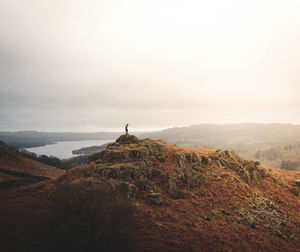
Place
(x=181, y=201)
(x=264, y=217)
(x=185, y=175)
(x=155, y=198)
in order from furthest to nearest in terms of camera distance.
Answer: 1. (x=185, y=175)
2. (x=181, y=201)
3. (x=264, y=217)
4. (x=155, y=198)

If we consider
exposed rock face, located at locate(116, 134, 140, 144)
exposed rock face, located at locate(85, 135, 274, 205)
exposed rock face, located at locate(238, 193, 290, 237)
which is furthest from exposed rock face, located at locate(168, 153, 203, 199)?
exposed rock face, located at locate(116, 134, 140, 144)

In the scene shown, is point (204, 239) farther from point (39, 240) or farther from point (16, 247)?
point (16, 247)

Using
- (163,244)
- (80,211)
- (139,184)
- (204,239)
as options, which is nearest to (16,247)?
(80,211)

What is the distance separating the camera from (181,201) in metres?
13.8

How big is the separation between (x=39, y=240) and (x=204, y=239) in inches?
365

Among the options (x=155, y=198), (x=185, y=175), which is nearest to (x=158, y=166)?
(x=185, y=175)

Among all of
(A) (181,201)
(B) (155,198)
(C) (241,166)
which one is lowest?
(A) (181,201)

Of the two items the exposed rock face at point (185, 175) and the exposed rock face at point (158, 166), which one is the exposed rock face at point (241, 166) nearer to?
the exposed rock face at point (158, 166)

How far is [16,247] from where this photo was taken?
319 inches

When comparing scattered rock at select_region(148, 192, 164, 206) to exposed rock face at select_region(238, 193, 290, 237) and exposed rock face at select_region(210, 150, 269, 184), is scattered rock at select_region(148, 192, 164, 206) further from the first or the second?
exposed rock face at select_region(210, 150, 269, 184)

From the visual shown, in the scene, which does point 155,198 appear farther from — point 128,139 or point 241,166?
point 241,166

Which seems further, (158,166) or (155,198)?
(158,166)

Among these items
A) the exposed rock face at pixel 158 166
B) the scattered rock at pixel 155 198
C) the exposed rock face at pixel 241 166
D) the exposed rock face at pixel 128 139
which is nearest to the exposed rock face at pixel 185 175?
the exposed rock face at pixel 158 166

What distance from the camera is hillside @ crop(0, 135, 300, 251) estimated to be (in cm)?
959
